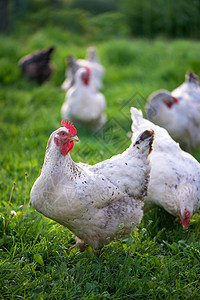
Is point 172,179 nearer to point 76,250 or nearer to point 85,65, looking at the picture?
point 76,250

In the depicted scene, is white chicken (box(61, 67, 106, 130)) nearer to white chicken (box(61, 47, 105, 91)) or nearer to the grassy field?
the grassy field

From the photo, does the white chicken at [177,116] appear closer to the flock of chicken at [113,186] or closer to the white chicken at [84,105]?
the white chicken at [84,105]

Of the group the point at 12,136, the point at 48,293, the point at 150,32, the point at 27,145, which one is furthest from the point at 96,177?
the point at 150,32

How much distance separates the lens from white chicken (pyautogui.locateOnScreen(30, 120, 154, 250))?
8.58 ft

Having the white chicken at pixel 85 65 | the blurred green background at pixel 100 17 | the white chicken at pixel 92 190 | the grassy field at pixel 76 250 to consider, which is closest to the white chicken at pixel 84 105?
the grassy field at pixel 76 250

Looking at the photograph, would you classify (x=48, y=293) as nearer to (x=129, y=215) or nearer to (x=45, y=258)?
(x=45, y=258)

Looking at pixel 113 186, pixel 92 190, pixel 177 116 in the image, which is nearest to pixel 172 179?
pixel 113 186

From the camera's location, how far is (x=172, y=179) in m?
3.32

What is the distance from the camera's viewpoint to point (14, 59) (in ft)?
31.7

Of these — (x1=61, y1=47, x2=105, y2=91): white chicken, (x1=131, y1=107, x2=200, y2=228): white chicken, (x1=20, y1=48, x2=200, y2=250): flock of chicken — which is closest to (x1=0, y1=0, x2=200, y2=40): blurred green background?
(x1=61, y1=47, x2=105, y2=91): white chicken

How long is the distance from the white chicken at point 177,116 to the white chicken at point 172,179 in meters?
1.47

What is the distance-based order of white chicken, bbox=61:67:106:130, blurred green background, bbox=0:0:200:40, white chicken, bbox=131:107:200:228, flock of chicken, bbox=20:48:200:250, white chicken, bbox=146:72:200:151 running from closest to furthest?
flock of chicken, bbox=20:48:200:250 < white chicken, bbox=131:107:200:228 < white chicken, bbox=146:72:200:151 < white chicken, bbox=61:67:106:130 < blurred green background, bbox=0:0:200:40

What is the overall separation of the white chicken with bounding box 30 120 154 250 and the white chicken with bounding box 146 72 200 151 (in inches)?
90.9

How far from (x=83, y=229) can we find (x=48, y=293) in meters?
0.56
